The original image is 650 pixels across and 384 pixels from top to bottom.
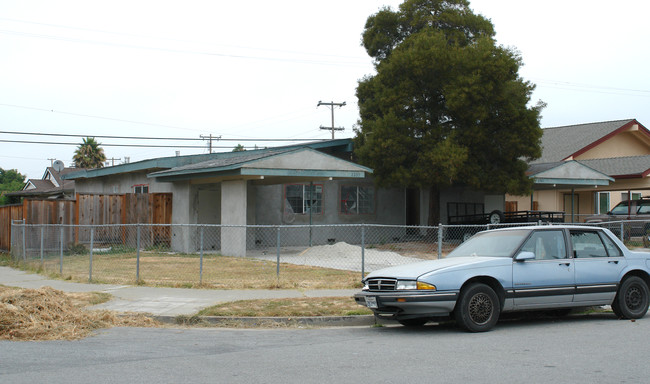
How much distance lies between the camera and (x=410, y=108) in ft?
84.9

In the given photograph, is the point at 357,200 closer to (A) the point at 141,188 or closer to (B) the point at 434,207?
(B) the point at 434,207

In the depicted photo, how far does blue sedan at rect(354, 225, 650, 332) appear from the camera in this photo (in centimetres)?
879

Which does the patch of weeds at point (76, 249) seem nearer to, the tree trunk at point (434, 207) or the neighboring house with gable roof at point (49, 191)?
the neighboring house with gable roof at point (49, 191)

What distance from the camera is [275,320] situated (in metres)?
10.0

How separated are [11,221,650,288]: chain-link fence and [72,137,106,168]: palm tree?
179 feet

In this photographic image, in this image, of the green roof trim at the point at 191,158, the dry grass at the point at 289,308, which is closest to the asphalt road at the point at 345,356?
the dry grass at the point at 289,308

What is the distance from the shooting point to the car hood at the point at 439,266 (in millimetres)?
8938

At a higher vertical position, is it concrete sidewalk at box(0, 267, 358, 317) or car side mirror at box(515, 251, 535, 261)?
car side mirror at box(515, 251, 535, 261)

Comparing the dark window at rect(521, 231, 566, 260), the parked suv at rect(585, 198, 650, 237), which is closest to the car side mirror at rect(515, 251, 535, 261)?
the dark window at rect(521, 231, 566, 260)

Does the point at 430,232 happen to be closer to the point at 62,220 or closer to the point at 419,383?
the point at 62,220

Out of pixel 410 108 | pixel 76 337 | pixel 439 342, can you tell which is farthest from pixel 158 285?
pixel 410 108

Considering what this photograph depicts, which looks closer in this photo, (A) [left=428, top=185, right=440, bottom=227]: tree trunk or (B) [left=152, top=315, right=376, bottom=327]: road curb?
(B) [left=152, top=315, right=376, bottom=327]: road curb

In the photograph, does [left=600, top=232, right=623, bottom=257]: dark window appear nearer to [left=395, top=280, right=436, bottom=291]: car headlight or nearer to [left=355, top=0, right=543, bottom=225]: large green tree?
[left=395, top=280, right=436, bottom=291]: car headlight

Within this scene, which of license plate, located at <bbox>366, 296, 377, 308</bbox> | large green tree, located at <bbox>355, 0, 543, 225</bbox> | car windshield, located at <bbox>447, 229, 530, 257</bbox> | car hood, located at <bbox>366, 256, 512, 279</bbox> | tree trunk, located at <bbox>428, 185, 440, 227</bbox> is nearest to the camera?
car hood, located at <bbox>366, 256, 512, 279</bbox>
